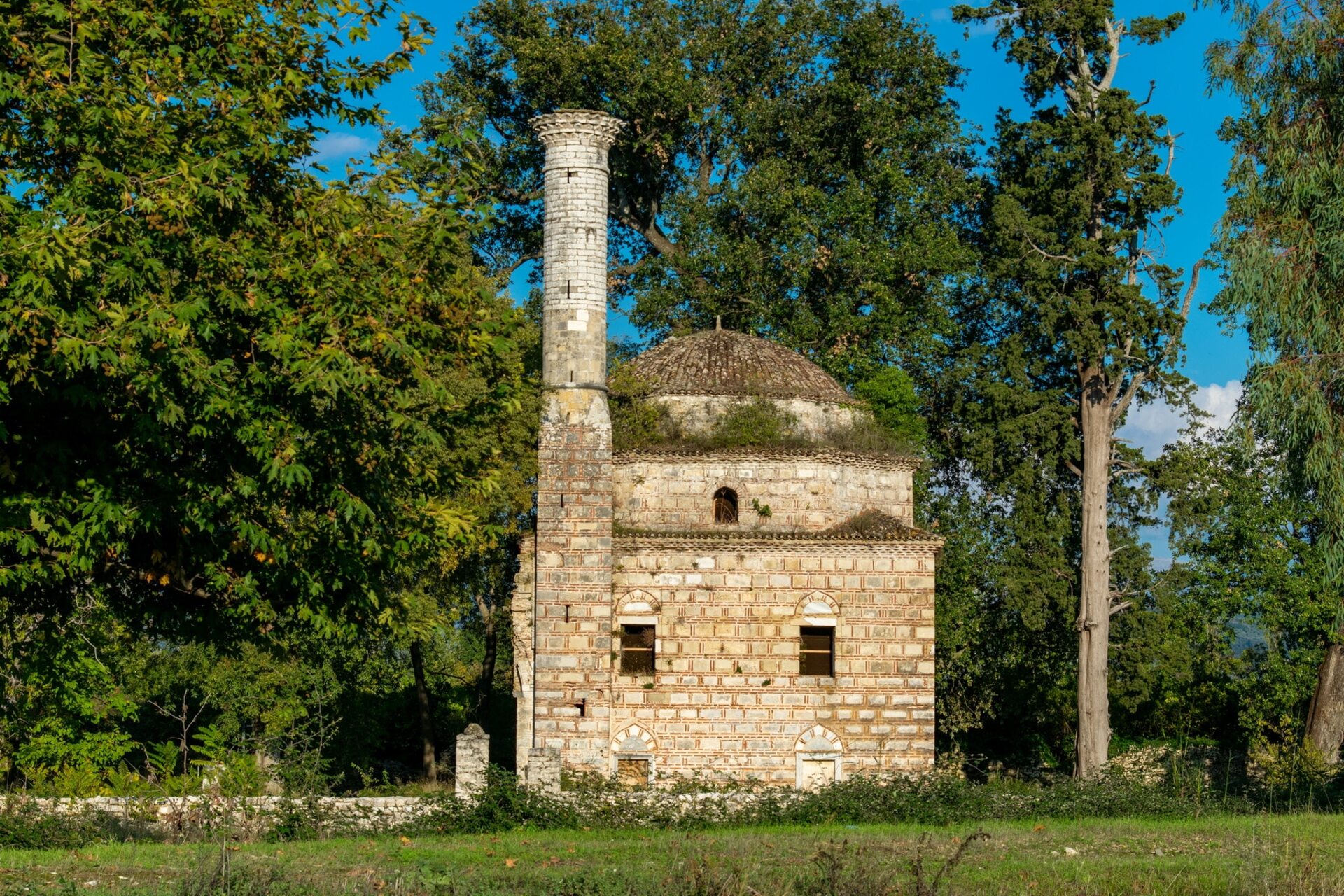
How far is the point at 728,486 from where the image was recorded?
23.8 metres

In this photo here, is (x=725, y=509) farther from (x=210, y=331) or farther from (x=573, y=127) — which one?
(x=210, y=331)

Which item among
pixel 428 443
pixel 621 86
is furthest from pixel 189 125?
pixel 621 86

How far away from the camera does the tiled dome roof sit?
24750 millimetres

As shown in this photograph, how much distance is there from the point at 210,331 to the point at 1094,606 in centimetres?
2055

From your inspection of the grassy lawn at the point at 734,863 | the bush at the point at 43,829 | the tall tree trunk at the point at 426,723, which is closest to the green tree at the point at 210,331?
the bush at the point at 43,829

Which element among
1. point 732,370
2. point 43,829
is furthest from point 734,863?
point 732,370

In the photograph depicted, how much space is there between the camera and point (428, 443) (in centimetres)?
1350

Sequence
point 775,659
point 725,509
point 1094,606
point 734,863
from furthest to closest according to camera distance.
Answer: point 1094,606 → point 725,509 → point 775,659 → point 734,863

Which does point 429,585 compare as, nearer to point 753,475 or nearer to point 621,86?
point 753,475

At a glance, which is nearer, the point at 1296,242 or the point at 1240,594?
the point at 1296,242

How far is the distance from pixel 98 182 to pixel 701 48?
26.0 metres

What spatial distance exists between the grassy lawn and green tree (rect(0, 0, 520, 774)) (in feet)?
7.80

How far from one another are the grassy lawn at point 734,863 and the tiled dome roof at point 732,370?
428 inches

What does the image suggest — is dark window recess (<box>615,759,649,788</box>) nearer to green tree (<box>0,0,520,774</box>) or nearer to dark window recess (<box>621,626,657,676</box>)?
dark window recess (<box>621,626,657,676</box>)
